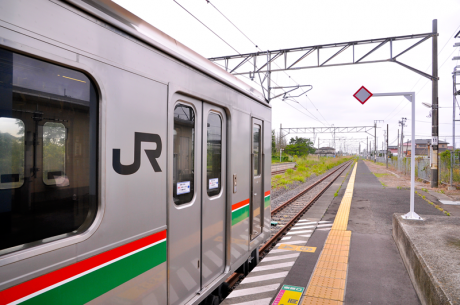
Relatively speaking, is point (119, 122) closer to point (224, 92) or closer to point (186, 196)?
point (186, 196)

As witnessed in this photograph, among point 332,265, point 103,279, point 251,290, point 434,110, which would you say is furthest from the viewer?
point 434,110

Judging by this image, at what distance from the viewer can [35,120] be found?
1812 mm

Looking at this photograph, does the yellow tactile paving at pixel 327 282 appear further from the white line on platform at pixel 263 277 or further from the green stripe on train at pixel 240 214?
the green stripe on train at pixel 240 214

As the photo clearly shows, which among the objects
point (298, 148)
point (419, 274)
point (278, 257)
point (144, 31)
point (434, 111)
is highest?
point (434, 111)

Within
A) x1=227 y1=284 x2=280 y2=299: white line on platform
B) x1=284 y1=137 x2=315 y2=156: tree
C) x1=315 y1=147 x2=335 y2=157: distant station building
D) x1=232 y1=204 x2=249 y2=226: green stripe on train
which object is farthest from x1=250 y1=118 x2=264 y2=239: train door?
x1=315 y1=147 x2=335 y2=157: distant station building

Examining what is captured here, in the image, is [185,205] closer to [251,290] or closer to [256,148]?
[251,290]

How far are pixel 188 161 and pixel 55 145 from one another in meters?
1.46

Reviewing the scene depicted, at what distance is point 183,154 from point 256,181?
240 cm

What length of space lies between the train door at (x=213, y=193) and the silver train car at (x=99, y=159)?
0.04 metres

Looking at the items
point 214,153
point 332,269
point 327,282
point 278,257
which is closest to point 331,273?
point 332,269

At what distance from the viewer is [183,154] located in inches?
123

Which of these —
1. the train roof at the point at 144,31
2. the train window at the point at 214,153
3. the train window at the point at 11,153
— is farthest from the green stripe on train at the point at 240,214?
the train window at the point at 11,153

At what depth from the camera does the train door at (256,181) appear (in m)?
5.05

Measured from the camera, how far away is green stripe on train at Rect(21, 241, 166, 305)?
1.79 meters
